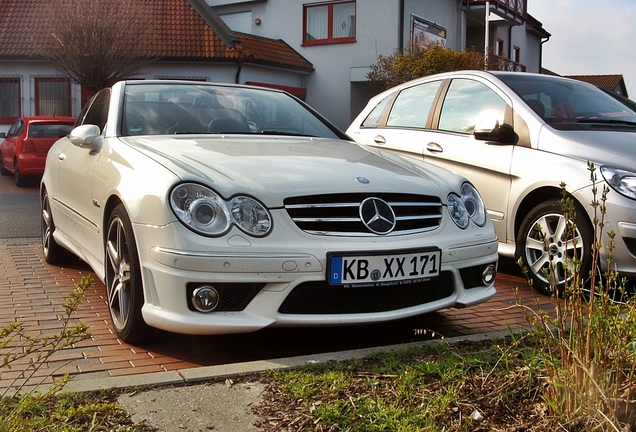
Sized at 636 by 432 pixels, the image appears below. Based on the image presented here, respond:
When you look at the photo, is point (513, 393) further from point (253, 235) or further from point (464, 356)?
point (253, 235)

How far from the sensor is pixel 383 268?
12.7ft

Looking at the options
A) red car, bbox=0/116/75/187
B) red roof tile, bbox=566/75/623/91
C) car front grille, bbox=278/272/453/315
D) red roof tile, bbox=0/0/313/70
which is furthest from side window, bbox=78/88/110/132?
red roof tile, bbox=566/75/623/91

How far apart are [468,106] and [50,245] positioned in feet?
12.4

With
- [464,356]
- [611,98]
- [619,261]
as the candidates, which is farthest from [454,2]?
[464,356]

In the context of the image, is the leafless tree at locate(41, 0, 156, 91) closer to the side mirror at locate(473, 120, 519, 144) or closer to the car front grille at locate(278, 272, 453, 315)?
the side mirror at locate(473, 120, 519, 144)

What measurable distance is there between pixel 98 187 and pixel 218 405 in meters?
2.11

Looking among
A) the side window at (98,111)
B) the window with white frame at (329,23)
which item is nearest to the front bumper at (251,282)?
the side window at (98,111)

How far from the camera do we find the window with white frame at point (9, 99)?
26250mm

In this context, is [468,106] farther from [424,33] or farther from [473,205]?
[424,33]

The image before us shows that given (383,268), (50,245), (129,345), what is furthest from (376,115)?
(129,345)

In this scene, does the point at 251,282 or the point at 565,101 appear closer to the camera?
the point at 251,282

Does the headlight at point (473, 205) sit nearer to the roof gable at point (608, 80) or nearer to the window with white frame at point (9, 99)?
the window with white frame at point (9, 99)

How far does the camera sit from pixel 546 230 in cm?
563

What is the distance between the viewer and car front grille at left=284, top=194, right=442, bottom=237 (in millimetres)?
3852
